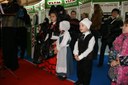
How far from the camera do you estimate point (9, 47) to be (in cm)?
611

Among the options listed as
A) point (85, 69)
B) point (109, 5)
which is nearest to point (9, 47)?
point (85, 69)

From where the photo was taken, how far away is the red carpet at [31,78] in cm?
510

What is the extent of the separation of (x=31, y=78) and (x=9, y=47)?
105 cm

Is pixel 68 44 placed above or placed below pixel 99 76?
above

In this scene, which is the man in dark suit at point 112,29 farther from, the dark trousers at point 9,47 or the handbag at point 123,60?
the handbag at point 123,60

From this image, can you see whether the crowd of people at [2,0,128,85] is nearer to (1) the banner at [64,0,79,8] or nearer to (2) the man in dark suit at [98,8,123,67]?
(2) the man in dark suit at [98,8,123,67]

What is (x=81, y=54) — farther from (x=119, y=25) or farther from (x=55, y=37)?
(x=119, y=25)

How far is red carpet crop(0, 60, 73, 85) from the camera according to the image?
510 cm

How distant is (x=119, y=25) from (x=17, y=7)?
2264mm

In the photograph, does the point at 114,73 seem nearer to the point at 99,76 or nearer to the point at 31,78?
the point at 99,76

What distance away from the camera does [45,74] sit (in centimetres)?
584

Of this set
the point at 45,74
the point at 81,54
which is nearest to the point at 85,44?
the point at 81,54

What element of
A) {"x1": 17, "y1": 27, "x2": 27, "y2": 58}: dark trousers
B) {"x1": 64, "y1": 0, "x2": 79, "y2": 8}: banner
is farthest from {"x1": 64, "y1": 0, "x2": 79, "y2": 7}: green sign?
{"x1": 17, "y1": 27, "x2": 27, "y2": 58}: dark trousers

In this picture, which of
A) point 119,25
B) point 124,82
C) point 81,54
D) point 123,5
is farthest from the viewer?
point 123,5
